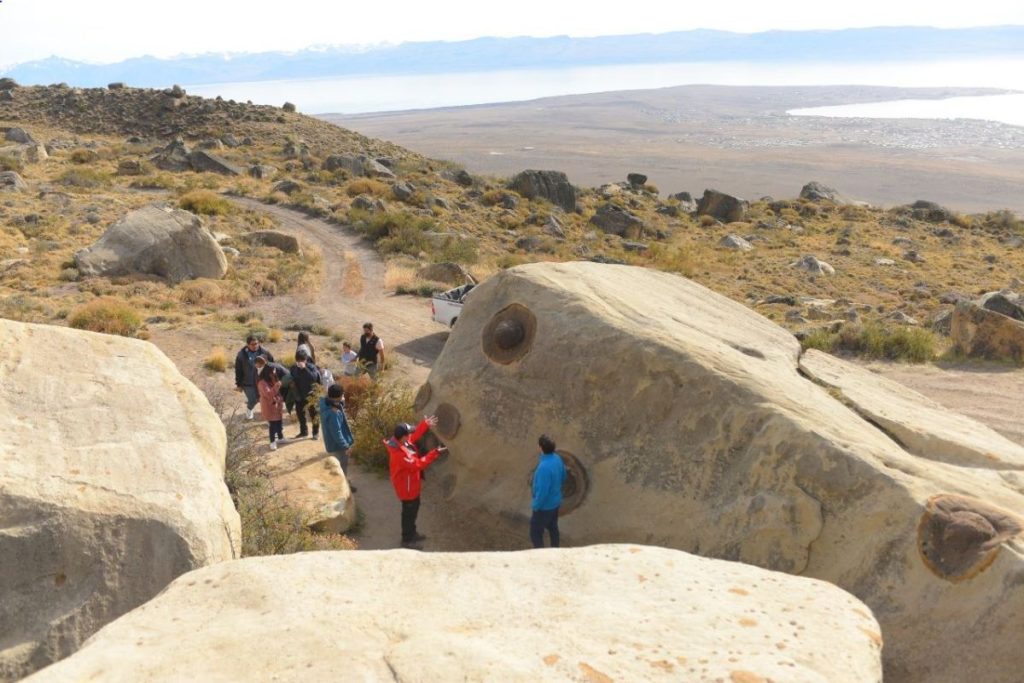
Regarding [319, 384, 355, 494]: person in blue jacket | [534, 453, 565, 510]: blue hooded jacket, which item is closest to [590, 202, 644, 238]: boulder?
[319, 384, 355, 494]: person in blue jacket

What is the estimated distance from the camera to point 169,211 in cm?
2498

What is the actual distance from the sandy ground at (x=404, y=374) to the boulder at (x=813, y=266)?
49.3 ft

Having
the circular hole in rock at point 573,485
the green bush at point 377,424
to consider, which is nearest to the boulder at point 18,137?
the green bush at point 377,424

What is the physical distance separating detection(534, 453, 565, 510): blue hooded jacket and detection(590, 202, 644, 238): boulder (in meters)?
32.7

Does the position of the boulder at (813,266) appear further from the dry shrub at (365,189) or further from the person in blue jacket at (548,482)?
the person in blue jacket at (548,482)

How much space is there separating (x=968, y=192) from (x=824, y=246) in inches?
1204

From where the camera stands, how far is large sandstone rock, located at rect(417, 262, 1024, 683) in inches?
261

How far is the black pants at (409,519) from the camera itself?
30.7 ft

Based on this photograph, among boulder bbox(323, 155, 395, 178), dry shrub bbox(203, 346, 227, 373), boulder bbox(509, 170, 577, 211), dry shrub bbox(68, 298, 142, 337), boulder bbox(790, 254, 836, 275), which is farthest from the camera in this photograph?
boulder bbox(323, 155, 395, 178)

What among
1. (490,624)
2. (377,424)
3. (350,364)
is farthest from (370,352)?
(490,624)

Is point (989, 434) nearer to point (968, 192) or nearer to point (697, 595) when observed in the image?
point (697, 595)

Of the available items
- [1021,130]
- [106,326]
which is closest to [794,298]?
[106,326]

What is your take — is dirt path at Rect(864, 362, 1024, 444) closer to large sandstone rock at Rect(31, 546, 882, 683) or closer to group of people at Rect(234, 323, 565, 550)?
group of people at Rect(234, 323, 565, 550)

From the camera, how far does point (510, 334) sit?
970cm
